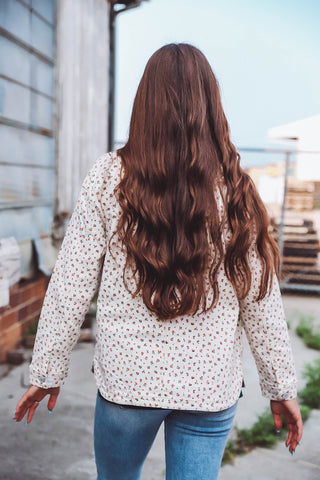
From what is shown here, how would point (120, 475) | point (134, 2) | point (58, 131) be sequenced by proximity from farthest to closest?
point (134, 2) → point (58, 131) → point (120, 475)

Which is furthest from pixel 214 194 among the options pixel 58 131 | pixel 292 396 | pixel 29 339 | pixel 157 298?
pixel 58 131

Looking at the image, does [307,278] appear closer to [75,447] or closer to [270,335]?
[75,447]

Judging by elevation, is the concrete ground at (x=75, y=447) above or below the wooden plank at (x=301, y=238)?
below

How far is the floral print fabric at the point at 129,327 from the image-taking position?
123cm

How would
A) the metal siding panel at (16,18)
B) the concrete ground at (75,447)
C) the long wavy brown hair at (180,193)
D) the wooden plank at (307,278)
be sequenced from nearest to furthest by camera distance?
the long wavy brown hair at (180,193)
the concrete ground at (75,447)
the metal siding panel at (16,18)
the wooden plank at (307,278)

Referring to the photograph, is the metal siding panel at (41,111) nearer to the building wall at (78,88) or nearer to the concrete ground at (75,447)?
the building wall at (78,88)

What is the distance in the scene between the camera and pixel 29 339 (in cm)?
395

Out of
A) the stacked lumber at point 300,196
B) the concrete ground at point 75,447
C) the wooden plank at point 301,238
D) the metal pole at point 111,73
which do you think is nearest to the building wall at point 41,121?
the metal pole at point 111,73

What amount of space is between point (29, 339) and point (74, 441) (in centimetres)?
141

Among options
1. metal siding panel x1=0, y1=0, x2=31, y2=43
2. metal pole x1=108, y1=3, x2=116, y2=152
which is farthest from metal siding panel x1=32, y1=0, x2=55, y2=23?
metal pole x1=108, y1=3, x2=116, y2=152

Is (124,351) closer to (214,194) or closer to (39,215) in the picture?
(214,194)

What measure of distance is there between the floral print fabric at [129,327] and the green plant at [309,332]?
11.7 ft

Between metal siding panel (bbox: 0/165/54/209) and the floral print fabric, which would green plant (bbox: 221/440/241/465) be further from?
metal siding panel (bbox: 0/165/54/209)

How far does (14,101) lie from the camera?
3676mm
